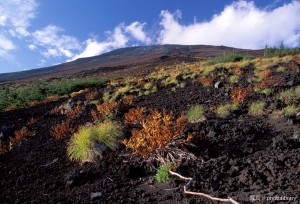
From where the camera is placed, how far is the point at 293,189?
3332mm

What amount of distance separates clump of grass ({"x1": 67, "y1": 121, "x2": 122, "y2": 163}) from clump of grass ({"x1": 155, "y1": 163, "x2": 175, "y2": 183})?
1512mm

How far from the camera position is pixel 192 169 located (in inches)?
173

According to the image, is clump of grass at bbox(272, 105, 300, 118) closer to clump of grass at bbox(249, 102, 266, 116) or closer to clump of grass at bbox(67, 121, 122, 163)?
clump of grass at bbox(249, 102, 266, 116)

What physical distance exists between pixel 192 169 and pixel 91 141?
2.13m

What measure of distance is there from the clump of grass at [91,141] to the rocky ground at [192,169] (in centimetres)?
19

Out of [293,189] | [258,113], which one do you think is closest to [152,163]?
[293,189]

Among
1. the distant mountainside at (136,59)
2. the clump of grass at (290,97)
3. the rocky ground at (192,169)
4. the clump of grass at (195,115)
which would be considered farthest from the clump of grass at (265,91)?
the distant mountainside at (136,59)

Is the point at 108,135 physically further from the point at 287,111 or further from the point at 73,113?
the point at 73,113

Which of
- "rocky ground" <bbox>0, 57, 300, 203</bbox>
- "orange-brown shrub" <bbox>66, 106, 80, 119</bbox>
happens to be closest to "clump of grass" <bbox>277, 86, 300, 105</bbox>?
"rocky ground" <bbox>0, 57, 300, 203</bbox>

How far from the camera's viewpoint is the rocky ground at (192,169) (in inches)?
148

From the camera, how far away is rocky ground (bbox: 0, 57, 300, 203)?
3.76 m

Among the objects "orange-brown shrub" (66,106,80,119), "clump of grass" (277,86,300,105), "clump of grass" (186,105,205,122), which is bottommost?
"orange-brown shrub" (66,106,80,119)

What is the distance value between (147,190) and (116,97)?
810 cm

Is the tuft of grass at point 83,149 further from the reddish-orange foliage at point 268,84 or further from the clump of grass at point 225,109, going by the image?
the reddish-orange foliage at point 268,84
